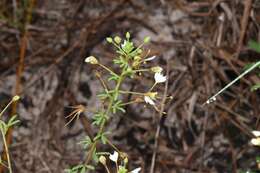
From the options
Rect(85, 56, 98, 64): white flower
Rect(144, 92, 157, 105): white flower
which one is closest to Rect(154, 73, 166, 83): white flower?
Rect(144, 92, 157, 105): white flower

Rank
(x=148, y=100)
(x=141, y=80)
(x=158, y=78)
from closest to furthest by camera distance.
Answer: (x=148, y=100) < (x=158, y=78) < (x=141, y=80)

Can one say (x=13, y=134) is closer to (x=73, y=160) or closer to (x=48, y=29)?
(x=73, y=160)

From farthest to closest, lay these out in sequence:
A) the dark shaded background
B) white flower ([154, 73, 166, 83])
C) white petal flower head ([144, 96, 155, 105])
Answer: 1. the dark shaded background
2. white flower ([154, 73, 166, 83])
3. white petal flower head ([144, 96, 155, 105])

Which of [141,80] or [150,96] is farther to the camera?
[141,80]

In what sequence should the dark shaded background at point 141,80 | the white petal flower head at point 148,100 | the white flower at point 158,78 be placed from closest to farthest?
1. the white petal flower head at point 148,100
2. the white flower at point 158,78
3. the dark shaded background at point 141,80

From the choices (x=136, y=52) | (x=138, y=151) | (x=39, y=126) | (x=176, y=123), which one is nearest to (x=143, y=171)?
(x=138, y=151)

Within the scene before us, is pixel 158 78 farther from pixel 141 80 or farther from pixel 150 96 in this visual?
pixel 141 80

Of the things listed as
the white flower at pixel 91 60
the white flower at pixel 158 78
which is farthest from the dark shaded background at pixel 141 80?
the white flower at pixel 91 60

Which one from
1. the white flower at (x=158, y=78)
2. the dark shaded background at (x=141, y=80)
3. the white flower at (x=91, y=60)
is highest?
the white flower at (x=91, y=60)

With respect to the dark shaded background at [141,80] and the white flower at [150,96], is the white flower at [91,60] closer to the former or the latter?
the white flower at [150,96]

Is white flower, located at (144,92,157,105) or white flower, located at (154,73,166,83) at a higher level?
white flower, located at (154,73,166,83)

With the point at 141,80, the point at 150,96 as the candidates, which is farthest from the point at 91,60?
the point at 141,80

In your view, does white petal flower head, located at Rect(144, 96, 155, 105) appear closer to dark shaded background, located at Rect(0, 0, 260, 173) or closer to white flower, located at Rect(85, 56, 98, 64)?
white flower, located at Rect(85, 56, 98, 64)
